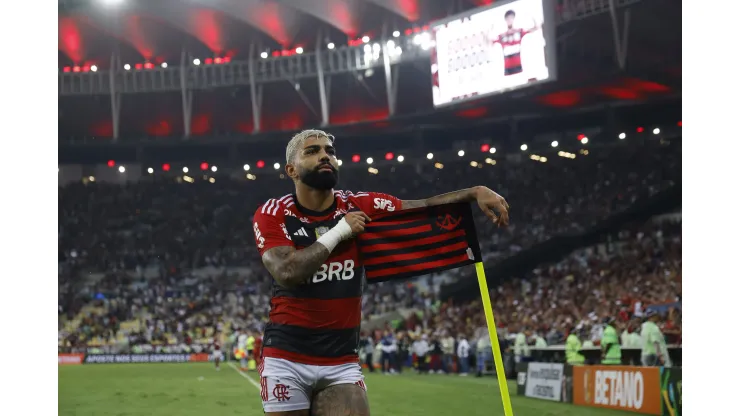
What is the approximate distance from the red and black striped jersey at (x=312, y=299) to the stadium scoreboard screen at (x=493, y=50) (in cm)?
2574

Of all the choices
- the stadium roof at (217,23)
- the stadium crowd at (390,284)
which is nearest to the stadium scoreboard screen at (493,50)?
the stadium crowd at (390,284)

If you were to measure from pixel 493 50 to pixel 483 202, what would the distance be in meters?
27.7

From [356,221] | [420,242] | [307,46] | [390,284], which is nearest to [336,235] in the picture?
[356,221]

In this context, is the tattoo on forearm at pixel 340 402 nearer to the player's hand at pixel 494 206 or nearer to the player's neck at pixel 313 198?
the player's neck at pixel 313 198

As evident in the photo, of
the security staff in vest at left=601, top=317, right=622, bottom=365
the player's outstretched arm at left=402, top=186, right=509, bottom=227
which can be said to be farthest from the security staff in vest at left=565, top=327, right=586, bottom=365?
the player's outstretched arm at left=402, top=186, right=509, bottom=227

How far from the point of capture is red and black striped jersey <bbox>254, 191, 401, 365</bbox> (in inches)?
184

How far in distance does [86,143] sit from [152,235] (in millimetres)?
8105

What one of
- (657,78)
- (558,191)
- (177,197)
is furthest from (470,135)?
(177,197)

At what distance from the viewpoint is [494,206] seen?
4.71m

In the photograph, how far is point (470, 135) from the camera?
145ft

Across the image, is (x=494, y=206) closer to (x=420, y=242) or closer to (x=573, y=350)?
(x=420, y=242)

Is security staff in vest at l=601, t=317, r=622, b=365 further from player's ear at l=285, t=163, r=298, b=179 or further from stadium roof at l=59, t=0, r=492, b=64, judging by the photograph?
stadium roof at l=59, t=0, r=492, b=64

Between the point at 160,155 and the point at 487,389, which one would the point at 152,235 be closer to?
the point at 160,155

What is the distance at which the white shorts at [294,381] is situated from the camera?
4.61 metres
